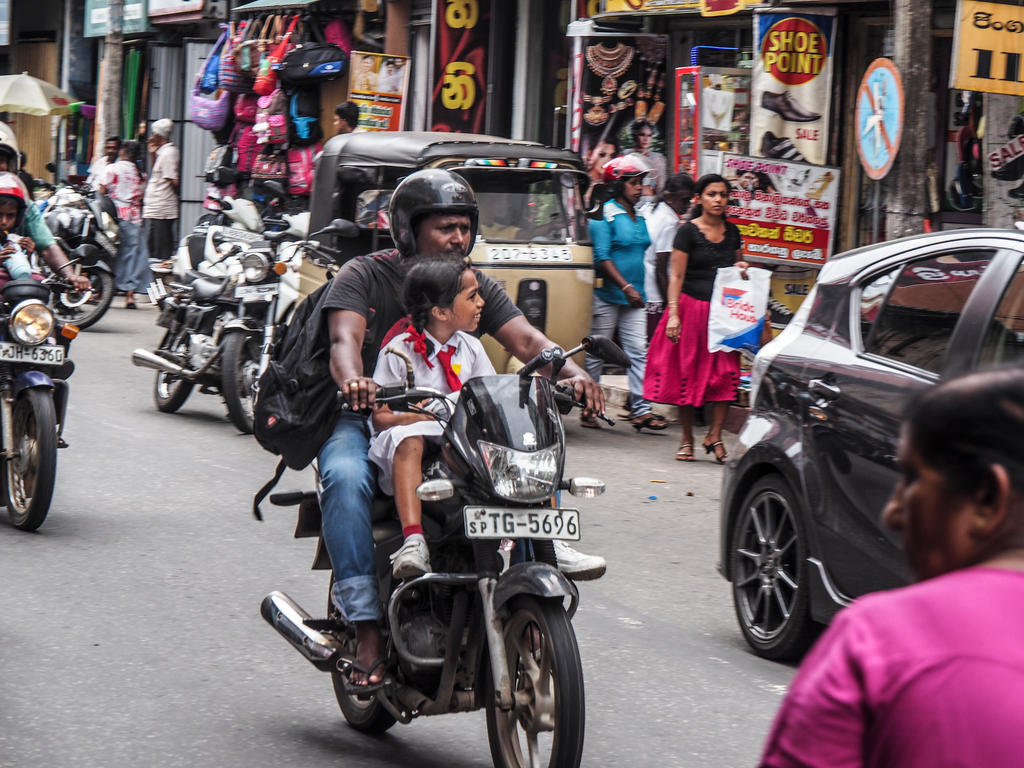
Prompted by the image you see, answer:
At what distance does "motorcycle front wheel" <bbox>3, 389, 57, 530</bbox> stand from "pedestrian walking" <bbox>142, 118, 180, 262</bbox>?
47.2 feet

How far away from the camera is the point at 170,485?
365 inches

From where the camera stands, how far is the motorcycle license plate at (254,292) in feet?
38.5

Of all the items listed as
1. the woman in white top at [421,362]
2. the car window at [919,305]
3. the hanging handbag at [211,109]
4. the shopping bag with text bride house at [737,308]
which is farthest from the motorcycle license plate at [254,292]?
the hanging handbag at [211,109]

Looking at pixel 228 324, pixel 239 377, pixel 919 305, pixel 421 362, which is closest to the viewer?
pixel 421 362

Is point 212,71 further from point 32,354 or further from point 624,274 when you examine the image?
point 32,354

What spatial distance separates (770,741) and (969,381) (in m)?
0.42

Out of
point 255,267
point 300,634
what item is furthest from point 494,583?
point 255,267

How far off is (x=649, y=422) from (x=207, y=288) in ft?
11.5

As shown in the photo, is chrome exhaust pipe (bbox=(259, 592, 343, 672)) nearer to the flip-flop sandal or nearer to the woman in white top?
the flip-flop sandal

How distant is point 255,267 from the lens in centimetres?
1186

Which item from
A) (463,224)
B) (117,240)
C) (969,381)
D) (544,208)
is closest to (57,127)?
(117,240)

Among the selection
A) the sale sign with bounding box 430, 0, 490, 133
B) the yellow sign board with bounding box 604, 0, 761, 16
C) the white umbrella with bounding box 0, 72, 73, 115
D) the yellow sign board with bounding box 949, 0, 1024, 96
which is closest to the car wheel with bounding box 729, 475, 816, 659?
the yellow sign board with bounding box 949, 0, 1024, 96

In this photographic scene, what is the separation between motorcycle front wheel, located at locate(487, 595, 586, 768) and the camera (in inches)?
153

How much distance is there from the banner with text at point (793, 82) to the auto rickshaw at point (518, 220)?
5.49 feet
